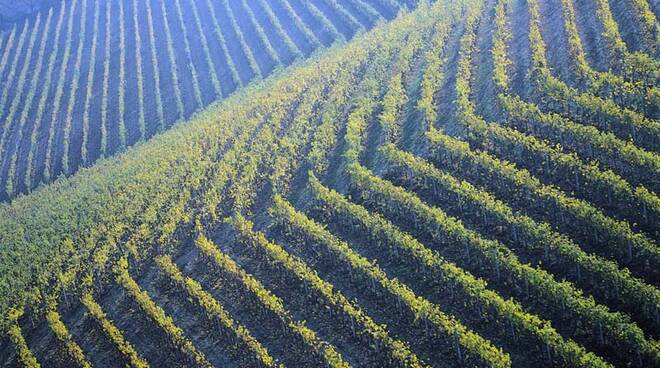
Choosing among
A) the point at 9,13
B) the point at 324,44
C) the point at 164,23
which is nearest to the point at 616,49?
the point at 324,44

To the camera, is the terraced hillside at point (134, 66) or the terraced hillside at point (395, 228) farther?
the terraced hillside at point (134, 66)

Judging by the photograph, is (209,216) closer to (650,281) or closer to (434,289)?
(434,289)

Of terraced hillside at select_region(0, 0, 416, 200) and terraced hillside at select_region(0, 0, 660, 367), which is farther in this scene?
terraced hillside at select_region(0, 0, 416, 200)

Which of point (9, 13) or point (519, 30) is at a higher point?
point (519, 30)

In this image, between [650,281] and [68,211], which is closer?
[650,281]
